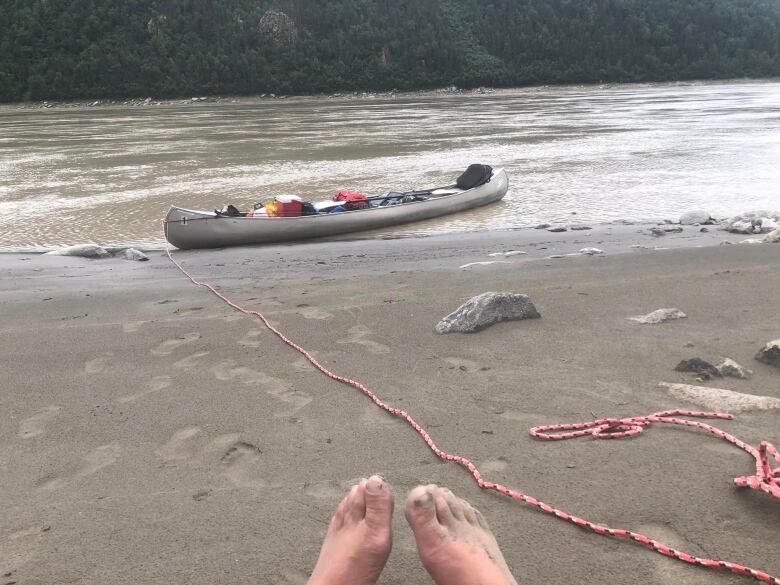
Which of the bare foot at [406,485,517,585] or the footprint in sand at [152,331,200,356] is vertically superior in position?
the bare foot at [406,485,517,585]

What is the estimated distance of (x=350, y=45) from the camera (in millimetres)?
90688

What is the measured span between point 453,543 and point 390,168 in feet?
57.6

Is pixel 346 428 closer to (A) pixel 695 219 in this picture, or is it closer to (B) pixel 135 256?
(B) pixel 135 256

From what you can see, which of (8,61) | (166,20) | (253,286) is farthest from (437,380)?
(166,20)

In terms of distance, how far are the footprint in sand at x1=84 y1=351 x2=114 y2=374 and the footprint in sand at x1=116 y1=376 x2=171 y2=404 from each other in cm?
46

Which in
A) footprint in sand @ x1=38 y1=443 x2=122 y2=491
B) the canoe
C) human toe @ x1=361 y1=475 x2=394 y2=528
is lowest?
the canoe


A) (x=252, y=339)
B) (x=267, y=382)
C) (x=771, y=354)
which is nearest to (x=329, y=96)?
(x=252, y=339)

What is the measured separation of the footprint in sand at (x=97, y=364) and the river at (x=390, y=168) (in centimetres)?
663

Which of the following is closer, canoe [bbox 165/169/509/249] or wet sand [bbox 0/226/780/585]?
wet sand [bbox 0/226/780/585]

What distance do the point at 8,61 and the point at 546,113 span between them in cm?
6469

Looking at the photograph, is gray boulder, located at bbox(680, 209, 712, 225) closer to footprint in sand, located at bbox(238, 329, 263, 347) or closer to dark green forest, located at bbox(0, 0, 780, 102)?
footprint in sand, located at bbox(238, 329, 263, 347)

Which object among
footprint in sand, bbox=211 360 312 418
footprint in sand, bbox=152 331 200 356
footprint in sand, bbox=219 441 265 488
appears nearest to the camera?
footprint in sand, bbox=219 441 265 488

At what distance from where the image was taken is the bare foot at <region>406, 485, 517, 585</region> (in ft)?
6.20

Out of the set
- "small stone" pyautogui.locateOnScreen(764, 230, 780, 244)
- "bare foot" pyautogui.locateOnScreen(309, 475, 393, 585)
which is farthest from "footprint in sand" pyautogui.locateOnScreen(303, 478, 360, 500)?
"small stone" pyautogui.locateOnScreen(764, 230, 780, 244)
